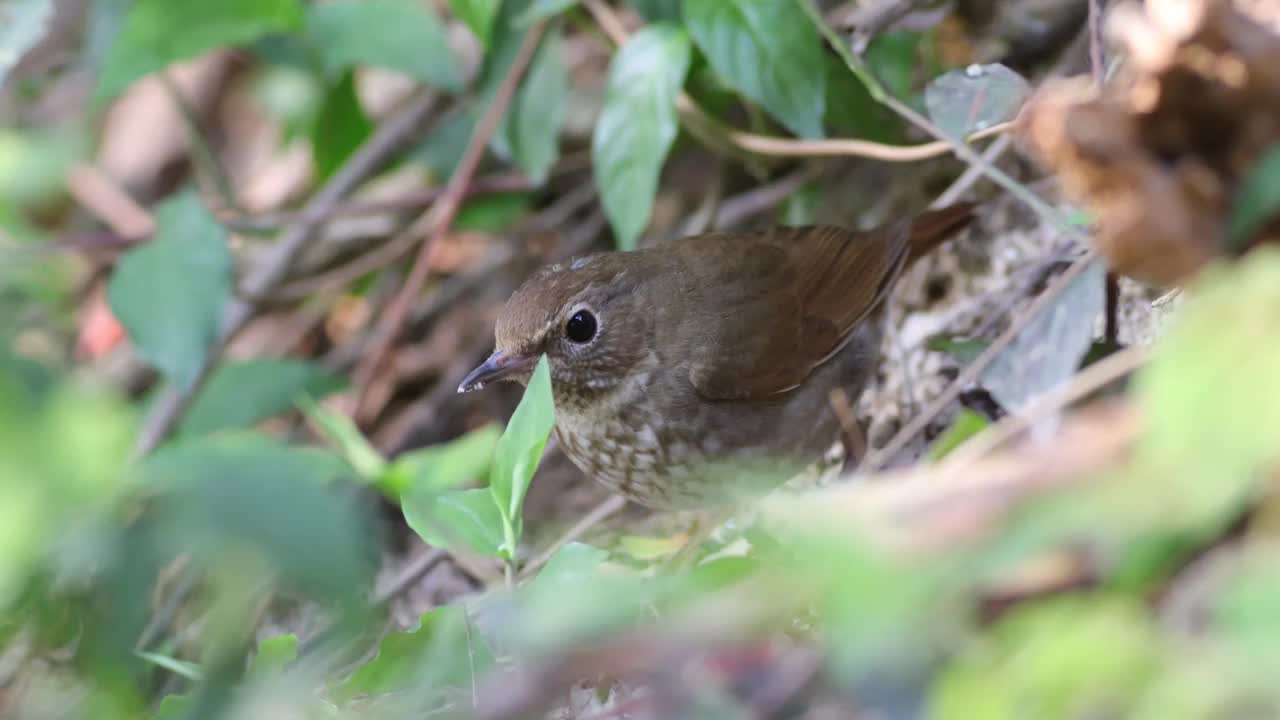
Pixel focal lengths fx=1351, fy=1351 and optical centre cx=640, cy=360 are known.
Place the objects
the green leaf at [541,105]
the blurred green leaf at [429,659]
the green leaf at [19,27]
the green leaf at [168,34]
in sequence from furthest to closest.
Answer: the green leaf at [541,105]
the green leaf at [168,34]
the green leaf at [19,27]
the blurred green leaf at [429,659]

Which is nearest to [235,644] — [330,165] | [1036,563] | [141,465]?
[141,465]

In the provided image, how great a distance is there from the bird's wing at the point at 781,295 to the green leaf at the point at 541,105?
1.85 ft

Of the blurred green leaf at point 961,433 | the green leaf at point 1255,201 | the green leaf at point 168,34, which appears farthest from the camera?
the green leaf at point 168,34

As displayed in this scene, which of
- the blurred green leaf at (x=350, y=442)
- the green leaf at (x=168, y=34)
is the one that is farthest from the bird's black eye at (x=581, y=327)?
the green leaf at (x=168, y=34)

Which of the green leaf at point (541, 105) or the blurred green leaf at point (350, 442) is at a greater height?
the green leaf at point (541, 105)

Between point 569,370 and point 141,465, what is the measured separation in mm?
2330

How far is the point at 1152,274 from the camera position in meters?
1.53

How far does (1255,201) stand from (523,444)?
45.0 inches

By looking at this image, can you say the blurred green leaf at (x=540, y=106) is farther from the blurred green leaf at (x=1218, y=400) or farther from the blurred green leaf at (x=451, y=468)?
the blurred green leaf at (x=1218, y=400)

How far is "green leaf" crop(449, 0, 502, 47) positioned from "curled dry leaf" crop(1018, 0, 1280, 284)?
2.49 m

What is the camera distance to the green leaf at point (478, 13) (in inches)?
149

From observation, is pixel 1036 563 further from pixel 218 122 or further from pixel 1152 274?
pixel 218 122

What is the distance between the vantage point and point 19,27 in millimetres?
3693

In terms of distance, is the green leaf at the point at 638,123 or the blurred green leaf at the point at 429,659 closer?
the blurred green leaf at the point at 429,659
